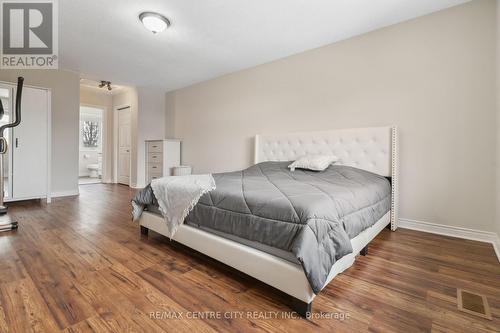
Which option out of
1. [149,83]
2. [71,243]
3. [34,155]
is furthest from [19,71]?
[71,243]

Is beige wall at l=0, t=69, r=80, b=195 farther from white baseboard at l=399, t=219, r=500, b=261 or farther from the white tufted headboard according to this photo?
white baseboard at l=399, t=219, r=500, b=261

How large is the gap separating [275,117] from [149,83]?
304 cm

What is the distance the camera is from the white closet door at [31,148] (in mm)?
3553

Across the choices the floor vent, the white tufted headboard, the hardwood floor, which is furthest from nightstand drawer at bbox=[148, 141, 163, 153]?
the floor vent

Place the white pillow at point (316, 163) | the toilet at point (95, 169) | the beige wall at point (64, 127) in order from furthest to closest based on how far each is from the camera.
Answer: the toilet at point (95, 169) → the beige wall at point (64, 127) → the white pillow at point (316, 163)

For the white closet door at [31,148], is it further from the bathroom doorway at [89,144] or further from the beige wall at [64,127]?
the bathroom doorway at [89,144]

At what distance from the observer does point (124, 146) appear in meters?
6.15

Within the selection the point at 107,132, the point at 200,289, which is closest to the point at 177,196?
the point at 200,289

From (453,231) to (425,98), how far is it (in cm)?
137

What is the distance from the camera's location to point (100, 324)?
112cm

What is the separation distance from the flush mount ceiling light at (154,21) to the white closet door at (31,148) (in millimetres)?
2432

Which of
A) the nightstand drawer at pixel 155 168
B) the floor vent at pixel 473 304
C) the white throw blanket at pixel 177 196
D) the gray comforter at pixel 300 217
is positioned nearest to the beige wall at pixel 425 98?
the gray comforter at pixel 300 217

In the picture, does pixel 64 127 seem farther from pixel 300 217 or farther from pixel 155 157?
pixel 300 217

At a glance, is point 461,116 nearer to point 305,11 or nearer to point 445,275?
point 445,275
